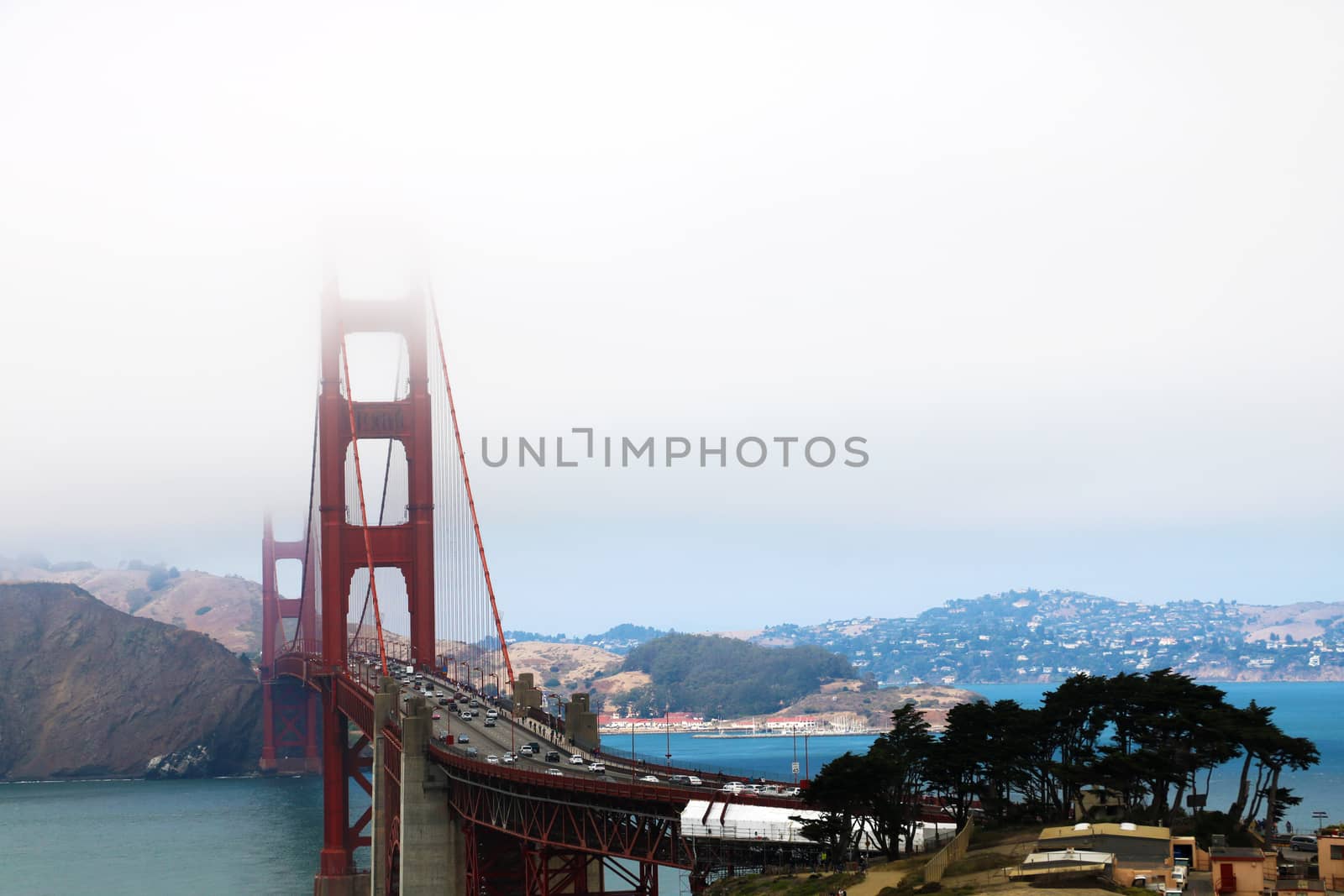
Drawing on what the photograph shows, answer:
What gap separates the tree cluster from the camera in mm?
64375

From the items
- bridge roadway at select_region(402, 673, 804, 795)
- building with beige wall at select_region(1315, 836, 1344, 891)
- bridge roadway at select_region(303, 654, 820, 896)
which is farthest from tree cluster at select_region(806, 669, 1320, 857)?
building with beige wall at select_region(1315, 836, 1344, 891)

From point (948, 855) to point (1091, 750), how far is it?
55.3 ft

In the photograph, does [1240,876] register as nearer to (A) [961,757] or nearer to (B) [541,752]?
(A) [961,757]

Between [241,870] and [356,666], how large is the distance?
58.5 feet

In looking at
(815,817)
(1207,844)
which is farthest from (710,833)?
(1207,844)

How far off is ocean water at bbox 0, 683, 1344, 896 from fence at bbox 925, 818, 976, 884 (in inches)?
779

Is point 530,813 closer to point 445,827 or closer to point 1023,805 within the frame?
point 445,827

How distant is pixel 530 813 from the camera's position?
64.2 meters

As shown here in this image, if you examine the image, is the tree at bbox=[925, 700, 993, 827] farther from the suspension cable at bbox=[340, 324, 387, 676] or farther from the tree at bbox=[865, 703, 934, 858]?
the suspension cable at bbox=[340, 324, 387, 676]

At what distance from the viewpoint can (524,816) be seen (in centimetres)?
6450

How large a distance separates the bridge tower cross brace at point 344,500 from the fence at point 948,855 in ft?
196

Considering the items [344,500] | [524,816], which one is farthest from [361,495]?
[524,816]

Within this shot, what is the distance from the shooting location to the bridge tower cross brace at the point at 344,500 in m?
113

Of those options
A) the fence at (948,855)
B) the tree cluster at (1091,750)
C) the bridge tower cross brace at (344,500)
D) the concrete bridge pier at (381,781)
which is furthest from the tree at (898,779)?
the bridge tower cross brace at (344,500)
